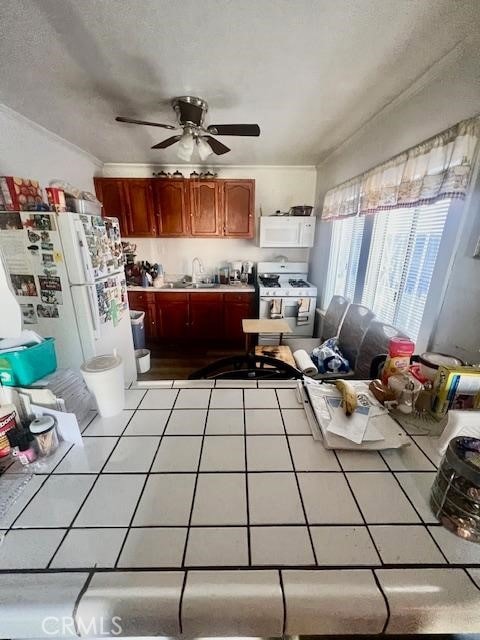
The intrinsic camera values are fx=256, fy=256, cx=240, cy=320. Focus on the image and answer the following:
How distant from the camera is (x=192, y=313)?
3430 mm

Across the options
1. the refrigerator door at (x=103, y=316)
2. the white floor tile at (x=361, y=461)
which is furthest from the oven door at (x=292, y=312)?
the white floor tile at (x=361, y=461)

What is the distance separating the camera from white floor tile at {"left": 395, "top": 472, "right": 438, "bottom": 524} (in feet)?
1.67

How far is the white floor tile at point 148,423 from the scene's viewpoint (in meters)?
0.70

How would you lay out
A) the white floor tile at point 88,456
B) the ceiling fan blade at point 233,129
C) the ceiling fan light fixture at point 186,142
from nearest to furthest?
the white floor tile at point 88,456 → the ceiling fan blade at point 233,129 → the ceiling fan light fixture at point 186,142

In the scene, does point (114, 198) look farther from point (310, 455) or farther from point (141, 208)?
point (310, 455)

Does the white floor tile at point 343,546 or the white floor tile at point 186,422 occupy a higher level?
the white floor tile at point 186,422

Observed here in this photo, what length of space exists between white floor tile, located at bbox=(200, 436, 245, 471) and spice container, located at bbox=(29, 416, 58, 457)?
0.37m

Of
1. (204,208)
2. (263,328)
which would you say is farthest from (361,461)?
(204,208)

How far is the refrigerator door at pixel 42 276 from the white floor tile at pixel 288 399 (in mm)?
1568

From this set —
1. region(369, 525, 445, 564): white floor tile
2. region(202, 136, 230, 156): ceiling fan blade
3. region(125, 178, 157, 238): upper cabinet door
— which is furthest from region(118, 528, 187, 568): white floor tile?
region(125, 178, 157, 238): upper cabinet door

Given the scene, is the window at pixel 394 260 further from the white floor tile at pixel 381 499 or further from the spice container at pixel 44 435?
the spice container at pixel 44 435

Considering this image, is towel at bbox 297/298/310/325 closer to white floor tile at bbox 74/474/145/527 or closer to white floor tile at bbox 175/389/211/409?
white floor tile at bbox 175/389/211/409

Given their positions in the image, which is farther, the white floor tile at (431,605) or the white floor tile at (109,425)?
the white floor tile at (109,425)

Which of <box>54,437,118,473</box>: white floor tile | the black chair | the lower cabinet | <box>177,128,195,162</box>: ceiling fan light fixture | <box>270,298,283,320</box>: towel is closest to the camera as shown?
<box>54,437,118,473</box>: white floor tile
